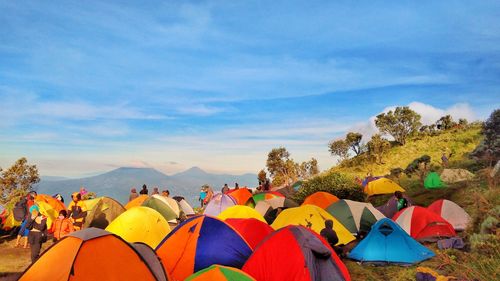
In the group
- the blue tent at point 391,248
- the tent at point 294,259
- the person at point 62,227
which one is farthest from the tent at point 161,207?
the tent at point 294,259

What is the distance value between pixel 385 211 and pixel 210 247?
974cm

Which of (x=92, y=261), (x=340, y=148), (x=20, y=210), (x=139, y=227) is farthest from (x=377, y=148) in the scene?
(x=92, y=261)

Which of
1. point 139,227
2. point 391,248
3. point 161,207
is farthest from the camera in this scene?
point 161,207

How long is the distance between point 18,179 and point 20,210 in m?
13.7

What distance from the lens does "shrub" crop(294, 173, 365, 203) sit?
21.5 m

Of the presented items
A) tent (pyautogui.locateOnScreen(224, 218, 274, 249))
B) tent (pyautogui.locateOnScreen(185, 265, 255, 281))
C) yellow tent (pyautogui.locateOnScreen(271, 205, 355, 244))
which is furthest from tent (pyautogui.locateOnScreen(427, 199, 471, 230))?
tent (pyautogui.locateOnScreen(185, 265, 255, 281))

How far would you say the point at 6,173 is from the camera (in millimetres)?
25625

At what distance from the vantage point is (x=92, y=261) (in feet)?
23.6

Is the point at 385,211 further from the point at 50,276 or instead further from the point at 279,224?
the point at 50,276

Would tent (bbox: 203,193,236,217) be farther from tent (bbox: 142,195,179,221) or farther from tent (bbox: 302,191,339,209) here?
tent (bbox: 302,191,339,209)

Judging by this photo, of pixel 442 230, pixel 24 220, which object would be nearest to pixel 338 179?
pixel 442 230

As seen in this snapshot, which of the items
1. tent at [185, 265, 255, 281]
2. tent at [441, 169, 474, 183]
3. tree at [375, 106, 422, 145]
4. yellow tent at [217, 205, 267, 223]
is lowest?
tent at [185, 265, 255, 281]

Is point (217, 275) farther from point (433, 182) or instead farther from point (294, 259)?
point (433, 182)

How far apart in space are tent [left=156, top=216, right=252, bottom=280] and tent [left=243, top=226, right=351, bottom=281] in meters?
1.32
